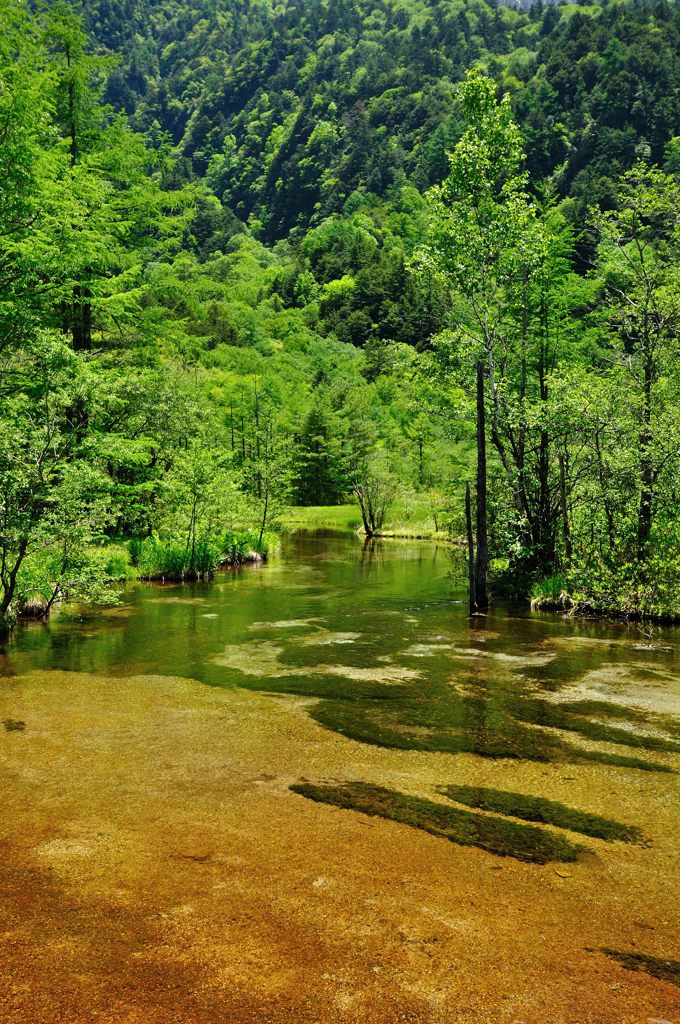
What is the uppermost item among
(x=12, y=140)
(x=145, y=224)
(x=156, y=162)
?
(x=156, y=162)

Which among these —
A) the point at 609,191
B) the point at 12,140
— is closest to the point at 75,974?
the point at 12,140

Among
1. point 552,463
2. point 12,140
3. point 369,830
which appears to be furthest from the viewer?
point 552,463

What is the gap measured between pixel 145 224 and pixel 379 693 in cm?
2524

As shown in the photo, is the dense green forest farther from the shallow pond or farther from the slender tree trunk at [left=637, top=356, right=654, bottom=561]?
the shallow pond

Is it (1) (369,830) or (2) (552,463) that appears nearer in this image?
(1) (369,830)

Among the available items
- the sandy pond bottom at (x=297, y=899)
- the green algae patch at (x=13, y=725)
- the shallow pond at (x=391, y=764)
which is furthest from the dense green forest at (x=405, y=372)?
the sandy pond bottom at (x=297, y=899)

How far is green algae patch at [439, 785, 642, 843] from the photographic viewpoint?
621 cm

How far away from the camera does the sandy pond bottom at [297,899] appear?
3.93m

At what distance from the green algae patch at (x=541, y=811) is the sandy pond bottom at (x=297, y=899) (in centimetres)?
19

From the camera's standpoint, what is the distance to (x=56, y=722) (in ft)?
29.6

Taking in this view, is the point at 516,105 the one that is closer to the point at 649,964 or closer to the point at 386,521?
the point at 386,521

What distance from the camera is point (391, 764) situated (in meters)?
7.85

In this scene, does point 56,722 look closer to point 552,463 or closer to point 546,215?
point 552,463

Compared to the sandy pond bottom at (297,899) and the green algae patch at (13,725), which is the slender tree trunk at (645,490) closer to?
the sandy pond bottom at (297,899)
